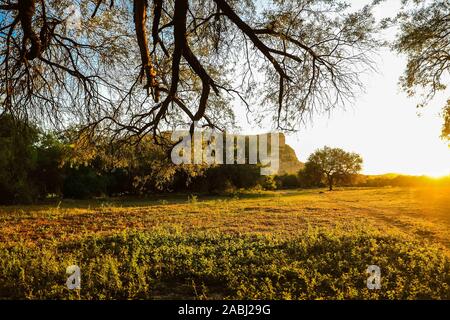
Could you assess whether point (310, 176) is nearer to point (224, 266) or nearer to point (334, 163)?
point (334, 163)

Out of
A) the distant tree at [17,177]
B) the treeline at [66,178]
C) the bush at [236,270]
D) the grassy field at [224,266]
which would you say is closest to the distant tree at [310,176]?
the treeline at [66,178]

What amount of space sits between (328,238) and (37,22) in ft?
35.7

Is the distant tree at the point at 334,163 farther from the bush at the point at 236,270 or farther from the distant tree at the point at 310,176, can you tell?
the bush at the point at 236,270

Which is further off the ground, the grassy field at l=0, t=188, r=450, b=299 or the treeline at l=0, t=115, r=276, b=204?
the treeline at l=0, t=115, r=276, b=204

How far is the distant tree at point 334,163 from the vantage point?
80812mm

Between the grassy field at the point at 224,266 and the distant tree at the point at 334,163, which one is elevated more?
the distant tree at the point at 334,163

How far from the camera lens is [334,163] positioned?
80812 mm

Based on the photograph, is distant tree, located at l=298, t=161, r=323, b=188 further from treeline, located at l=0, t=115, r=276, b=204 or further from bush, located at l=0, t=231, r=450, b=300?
bush, located at l=0, t=231, r=450, b=300

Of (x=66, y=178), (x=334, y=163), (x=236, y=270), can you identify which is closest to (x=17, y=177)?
(x=66, y=178)

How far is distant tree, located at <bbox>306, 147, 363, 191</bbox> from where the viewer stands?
265 feet

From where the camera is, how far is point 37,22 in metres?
10.7

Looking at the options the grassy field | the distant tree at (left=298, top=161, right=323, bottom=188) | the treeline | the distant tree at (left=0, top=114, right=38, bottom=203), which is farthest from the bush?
the distant tree at (left=298, top=161, right=323, bottom=188)
